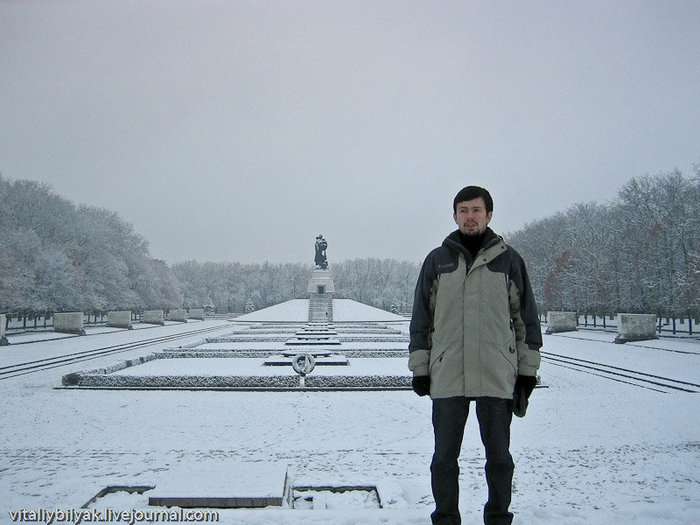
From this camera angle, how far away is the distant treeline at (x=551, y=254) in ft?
95.7

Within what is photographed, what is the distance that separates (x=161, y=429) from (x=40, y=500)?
10.9 ft

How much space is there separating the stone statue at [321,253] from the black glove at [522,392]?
167 feet

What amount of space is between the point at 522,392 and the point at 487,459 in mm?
455

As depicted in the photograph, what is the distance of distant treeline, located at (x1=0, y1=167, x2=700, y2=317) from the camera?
95.7ft

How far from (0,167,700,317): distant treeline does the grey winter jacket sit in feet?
82.7

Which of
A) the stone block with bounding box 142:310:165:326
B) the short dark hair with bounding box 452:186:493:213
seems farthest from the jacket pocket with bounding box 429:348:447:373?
the stone block with bounding box 142:310:165:326

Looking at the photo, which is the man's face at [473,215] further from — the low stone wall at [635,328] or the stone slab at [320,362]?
the low stone wall at [635,328]

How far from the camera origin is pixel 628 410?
9.22 metres

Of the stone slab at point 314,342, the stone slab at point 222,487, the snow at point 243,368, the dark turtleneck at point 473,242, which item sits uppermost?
the dark turtleneck at point 473,242

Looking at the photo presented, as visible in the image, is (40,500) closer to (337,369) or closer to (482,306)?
(482,306)

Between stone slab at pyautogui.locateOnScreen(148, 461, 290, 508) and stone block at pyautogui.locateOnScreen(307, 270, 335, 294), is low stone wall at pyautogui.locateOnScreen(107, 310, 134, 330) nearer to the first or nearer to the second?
stone block at pyautogui.locateOnScreen(307, 270, 335, 294)

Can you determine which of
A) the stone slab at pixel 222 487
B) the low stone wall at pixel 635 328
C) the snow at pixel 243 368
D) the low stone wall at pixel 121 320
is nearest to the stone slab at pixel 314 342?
the snow at pixel 243 368

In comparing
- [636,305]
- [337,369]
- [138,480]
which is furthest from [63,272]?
[636,305]

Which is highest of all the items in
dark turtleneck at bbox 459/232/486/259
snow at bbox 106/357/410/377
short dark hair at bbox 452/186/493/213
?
short dark hair at bbox 452/186/493/213
